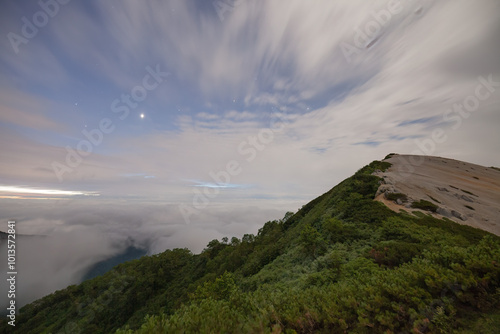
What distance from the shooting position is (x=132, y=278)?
79438 mm

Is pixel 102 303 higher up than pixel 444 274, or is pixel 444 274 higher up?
pixel 444 274

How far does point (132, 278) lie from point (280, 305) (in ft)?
320

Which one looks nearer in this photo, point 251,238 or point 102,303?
point 251,238

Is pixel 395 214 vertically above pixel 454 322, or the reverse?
pixel 395 214

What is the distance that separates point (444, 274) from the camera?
6996 millimetres

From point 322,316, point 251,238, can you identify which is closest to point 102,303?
point 251,238

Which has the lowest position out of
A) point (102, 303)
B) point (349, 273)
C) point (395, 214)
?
point (102, 303)

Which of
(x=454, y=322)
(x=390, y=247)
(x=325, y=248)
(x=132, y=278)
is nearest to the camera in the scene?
(x=454, y=322)

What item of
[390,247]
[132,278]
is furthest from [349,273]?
[132,278]

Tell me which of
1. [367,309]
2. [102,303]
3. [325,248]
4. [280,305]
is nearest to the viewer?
[367,309]

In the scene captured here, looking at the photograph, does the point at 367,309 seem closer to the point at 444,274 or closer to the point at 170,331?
the point at 444,274

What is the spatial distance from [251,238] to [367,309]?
186 ft

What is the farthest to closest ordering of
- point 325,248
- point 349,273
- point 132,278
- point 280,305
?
1. point 132,278
2. point 325,248
3. point 349,273
4. point 280,305

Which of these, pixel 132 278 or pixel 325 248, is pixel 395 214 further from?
pixel 132 278
